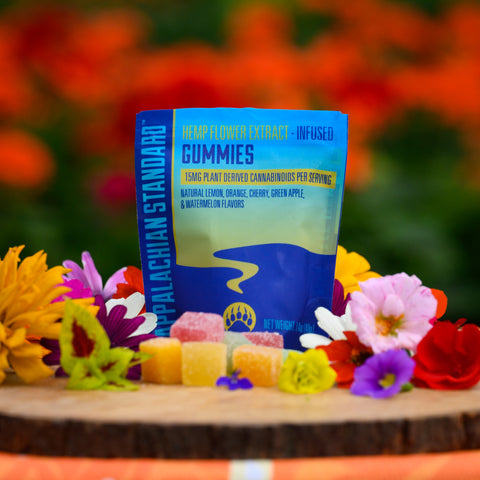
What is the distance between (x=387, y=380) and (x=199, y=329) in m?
0.18

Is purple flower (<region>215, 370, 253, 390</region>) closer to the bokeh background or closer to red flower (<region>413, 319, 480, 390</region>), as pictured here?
red flower (<region>413, 319, 480, 390</region>)

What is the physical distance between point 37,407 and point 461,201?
4.72ft

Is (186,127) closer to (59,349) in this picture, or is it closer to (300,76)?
(59,349)

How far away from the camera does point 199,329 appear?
684mm

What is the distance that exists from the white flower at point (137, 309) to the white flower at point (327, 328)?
165mm

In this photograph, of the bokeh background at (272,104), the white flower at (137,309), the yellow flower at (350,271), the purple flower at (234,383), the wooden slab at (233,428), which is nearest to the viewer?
the wooden slab at (233,428)

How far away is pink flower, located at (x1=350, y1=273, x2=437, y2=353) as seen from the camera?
2.16 ft

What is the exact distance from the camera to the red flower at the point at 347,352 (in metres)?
0.67

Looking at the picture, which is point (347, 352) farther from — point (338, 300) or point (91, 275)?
point (91, 275)

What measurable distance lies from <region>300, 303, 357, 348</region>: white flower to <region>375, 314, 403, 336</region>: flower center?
28 mm

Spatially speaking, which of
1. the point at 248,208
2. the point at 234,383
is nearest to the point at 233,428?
the point at 234,383

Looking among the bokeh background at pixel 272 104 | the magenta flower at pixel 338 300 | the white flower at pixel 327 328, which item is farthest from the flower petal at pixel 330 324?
the bokeh background at pixel 272 104

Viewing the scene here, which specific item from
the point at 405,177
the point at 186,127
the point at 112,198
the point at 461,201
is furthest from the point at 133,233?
the point at 186,127

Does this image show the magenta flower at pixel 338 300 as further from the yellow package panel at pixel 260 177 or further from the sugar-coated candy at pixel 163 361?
the sugar-coated candy at pixel 163 361
